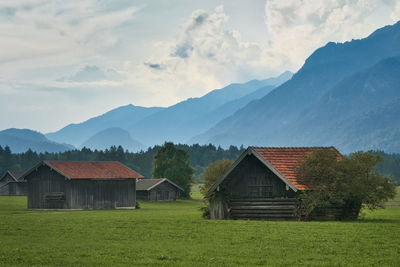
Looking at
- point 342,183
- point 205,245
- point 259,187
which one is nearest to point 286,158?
point 259,187

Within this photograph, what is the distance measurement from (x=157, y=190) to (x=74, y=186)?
1389 inches

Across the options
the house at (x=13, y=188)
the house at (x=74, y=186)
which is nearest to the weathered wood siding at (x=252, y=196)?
the house at (x=74, y=186)

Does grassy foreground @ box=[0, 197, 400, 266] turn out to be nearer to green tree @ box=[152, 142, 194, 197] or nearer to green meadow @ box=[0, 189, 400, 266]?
green meadow @ box=[0, 189, 400, 266]

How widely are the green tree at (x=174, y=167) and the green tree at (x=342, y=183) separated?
77.2 meters

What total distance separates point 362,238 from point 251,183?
16299 millimetres

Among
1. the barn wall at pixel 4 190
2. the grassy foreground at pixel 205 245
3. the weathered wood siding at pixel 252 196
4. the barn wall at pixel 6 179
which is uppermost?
the barn wall at pixel 6 179

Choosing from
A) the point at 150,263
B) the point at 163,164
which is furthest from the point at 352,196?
the point at 163,164

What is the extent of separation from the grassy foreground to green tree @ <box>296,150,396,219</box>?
4740mm

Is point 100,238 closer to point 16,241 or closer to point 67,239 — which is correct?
point 67,239

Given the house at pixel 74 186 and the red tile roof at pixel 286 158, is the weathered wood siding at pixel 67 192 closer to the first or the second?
the house at pixel 74 186

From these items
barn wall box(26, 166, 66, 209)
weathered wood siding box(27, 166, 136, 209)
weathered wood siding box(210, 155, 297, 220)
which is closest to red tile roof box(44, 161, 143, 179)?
weathered wood siding box(27, 166, 136, 209)

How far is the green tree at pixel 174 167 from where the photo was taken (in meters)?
120

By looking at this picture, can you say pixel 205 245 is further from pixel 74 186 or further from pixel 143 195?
pixel 143 195

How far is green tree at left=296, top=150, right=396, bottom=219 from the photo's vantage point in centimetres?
3975
